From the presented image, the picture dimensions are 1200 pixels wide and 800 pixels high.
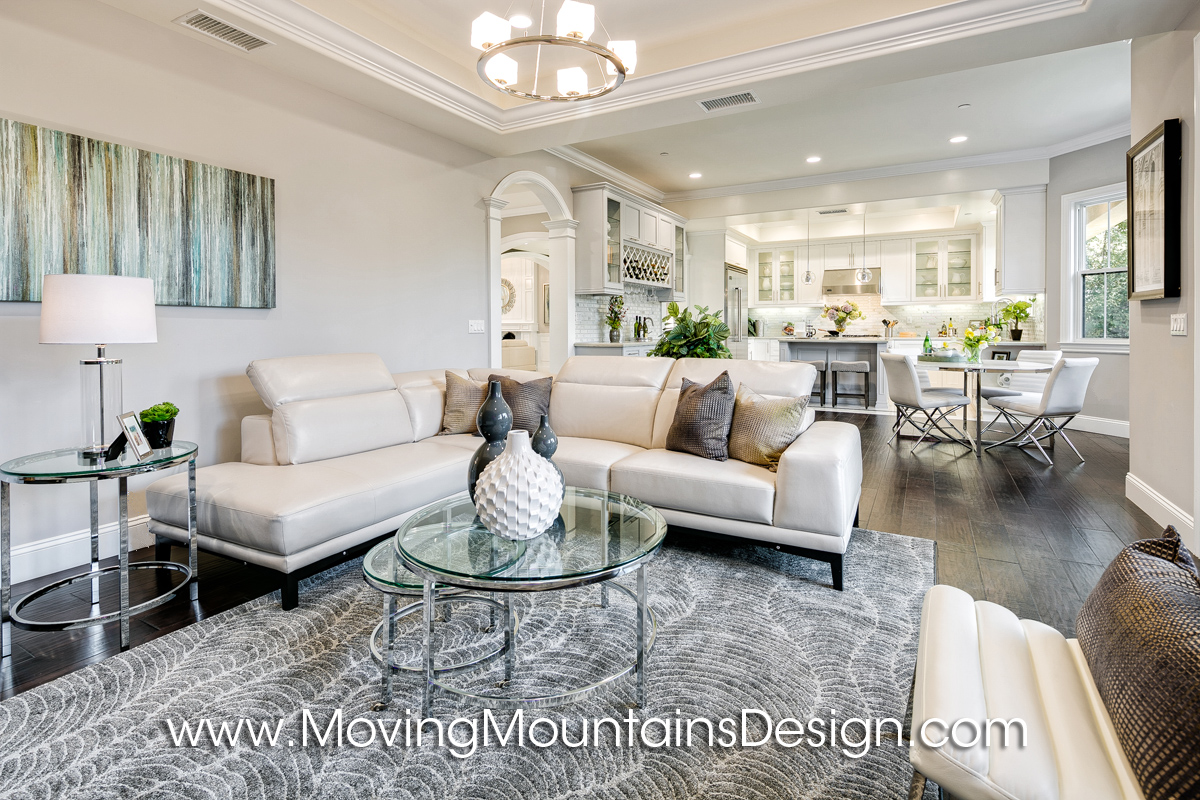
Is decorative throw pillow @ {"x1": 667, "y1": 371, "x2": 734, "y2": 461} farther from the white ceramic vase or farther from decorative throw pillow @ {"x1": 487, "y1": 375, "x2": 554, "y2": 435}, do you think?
the white ceramic vase

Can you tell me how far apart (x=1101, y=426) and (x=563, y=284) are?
18.1ft

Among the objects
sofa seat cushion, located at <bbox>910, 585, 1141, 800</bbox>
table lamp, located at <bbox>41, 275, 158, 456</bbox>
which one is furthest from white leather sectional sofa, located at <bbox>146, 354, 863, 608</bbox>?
sofa seat cushion, located at <bbox>910, 585, 1141, 800</bbox>

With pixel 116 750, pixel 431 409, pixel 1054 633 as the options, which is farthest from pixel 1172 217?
pixel 116 750

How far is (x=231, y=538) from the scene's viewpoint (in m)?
2.56

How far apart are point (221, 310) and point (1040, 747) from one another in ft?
12.6

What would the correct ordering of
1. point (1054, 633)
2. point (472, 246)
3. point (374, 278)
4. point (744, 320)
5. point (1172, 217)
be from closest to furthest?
point (1054, 633), point (1172, 217), point (374, 278), point (472, 246), point (744, 320)

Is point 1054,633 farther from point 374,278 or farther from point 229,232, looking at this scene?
point 374,278

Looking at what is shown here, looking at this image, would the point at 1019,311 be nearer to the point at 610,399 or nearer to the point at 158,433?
the point at 610,399

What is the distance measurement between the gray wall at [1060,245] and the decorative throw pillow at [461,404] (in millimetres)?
5950

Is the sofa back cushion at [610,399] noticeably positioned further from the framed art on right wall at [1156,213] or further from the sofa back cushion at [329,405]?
the framed art on right wall at [1156,213]

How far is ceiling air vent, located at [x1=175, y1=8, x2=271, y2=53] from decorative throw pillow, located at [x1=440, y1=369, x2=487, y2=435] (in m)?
2.07

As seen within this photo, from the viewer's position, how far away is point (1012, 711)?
3.43 ft

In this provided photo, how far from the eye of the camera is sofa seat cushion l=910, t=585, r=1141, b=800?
2.98 ft

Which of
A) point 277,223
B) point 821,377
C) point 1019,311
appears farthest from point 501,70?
point 821,377
